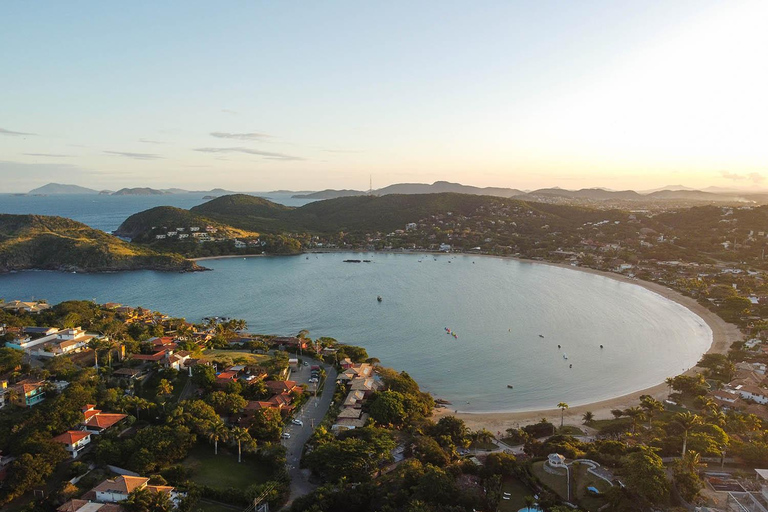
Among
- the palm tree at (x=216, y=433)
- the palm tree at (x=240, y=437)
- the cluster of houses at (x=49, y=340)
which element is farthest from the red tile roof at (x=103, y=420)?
the cluster of houses at (x=49, y=340)

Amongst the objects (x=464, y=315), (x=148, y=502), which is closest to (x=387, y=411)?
(x=148, y=502)

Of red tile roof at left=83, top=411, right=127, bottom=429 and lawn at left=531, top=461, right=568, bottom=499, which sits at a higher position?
red tile roof at left=83, top=411, right=127, bottom=429

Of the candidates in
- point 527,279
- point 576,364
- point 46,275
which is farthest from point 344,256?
point 576,364

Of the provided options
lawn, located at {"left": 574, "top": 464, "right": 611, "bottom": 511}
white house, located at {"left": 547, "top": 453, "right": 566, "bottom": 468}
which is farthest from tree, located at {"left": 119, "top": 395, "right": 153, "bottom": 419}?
lawn, located at {"left": 574, "top": 464, "right": 611, "bottom": 511}

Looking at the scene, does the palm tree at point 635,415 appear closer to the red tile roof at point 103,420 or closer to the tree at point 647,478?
the tree at point 647,478

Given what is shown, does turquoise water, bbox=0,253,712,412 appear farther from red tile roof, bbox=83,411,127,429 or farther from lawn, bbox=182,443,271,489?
red tile roof, bbox=83,411,127,429

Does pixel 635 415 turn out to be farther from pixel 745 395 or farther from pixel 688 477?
pixel 745 395

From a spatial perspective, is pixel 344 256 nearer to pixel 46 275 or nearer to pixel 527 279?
pixel 527 279
